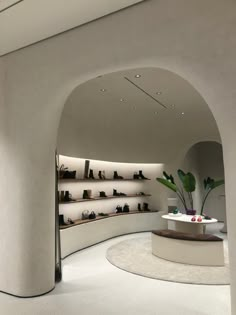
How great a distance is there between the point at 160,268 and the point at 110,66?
3603 mm

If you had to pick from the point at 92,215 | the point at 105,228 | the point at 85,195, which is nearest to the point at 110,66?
the point at 85,195

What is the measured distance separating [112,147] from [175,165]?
94.9 inches

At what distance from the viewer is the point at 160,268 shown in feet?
15.9

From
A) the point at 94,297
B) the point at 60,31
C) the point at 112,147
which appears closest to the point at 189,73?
the point at 60,31

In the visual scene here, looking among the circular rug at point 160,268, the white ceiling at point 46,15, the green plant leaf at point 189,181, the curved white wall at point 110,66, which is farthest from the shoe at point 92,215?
the white ceiling at point 46,15

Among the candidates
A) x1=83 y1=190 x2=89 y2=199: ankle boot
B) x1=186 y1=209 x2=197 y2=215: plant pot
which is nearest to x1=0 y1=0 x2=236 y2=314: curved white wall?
x1=83 y1=190 x2=89 y2=199: ankle boot

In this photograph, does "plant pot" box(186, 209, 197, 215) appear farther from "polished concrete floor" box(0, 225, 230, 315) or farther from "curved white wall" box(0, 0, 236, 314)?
"curved white wall" box(0, 0, 236, 314)

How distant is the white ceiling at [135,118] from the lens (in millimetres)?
5598

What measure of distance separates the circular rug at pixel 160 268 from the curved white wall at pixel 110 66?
5.68 ft

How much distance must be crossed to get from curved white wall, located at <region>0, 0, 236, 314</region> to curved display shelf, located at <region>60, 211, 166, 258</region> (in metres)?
1.83

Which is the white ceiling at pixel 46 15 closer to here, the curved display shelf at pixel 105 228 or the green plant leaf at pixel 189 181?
the curved display shelf at pixel 105 228

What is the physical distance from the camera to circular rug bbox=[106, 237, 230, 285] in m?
4.33

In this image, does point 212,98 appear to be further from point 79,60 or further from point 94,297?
point 94,297

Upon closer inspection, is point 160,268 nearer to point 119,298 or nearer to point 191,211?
point 119,298
